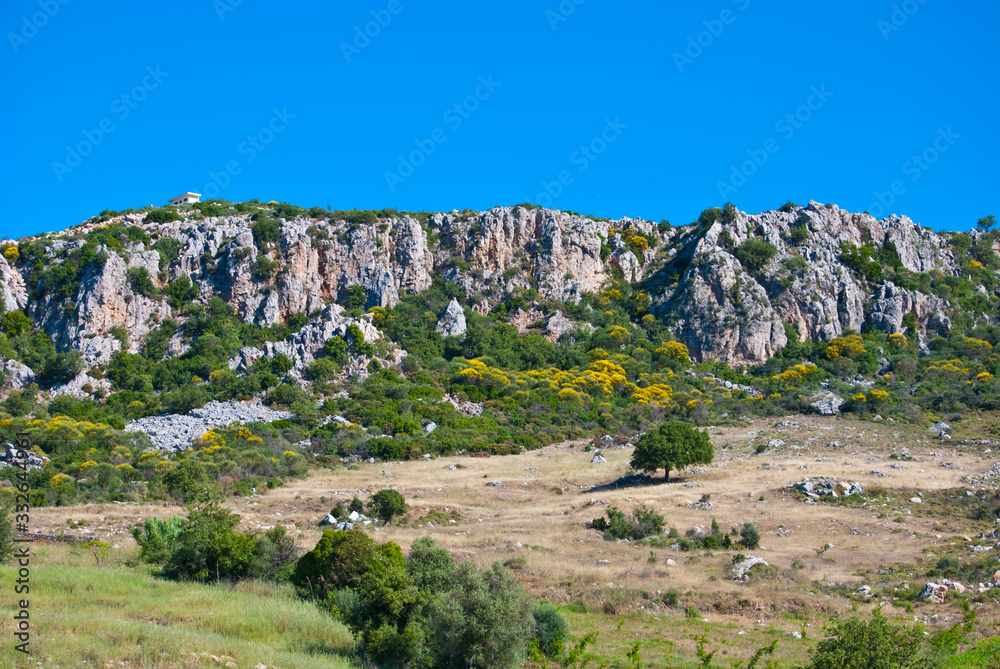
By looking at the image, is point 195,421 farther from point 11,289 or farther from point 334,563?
point 334,563

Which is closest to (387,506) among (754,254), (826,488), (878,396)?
(826,488)

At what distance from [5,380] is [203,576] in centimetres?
4074

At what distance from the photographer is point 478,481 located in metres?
30.4

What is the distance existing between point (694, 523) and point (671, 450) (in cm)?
744

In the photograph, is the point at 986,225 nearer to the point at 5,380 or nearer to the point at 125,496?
the point at 125,496

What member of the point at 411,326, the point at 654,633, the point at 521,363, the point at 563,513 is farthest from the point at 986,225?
the point at 654,633

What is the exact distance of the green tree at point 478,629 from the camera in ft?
31.3

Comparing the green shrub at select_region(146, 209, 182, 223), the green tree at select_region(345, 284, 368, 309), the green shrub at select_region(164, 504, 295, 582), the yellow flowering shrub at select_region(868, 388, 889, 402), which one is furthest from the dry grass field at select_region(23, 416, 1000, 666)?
the green shrub at select_region(146, 209, 182, 223)

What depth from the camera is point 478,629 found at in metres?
9.50

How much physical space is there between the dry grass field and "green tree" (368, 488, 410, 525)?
652mm

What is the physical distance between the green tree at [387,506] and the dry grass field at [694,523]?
652 millimetres

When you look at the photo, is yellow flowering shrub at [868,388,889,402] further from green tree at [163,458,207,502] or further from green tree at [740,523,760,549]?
green tree at [163,458,207,502]

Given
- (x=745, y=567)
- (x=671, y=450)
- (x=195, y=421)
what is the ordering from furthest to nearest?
1. (x=195, y=421)
2. (x=671, y=450)
3. (x=745, y=567)

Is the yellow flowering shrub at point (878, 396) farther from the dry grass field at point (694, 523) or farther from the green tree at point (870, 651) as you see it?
the green tree at point (870, 651)
